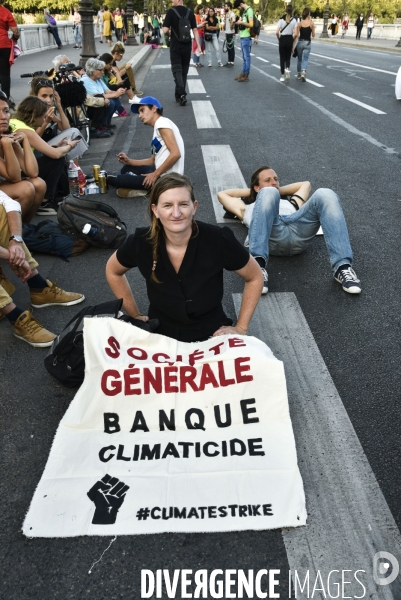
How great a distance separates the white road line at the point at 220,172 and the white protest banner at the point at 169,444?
3021mm

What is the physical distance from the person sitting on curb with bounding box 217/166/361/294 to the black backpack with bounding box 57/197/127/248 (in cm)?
129

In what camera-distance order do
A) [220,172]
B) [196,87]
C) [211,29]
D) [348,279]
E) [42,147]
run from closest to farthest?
[348,279] < [42,147] < [220,172] < [196,87] < [211,29]

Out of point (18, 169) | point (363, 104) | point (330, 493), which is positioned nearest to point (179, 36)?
point (363, 104)

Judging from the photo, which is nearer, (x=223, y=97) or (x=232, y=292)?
(x=232, y=292)

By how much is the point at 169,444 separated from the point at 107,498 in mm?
373

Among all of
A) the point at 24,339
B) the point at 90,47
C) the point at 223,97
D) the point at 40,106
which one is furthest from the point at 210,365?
the point at 90,47

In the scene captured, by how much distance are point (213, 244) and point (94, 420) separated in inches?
42.1

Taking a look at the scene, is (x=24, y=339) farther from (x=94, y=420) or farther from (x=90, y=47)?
(x=90, y=47)

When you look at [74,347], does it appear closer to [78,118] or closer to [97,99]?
[78,118]

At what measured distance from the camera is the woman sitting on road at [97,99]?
9195 mm

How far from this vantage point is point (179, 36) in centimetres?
1169

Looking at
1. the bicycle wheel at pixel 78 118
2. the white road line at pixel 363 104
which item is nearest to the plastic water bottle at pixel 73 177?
the bicycle wheel at pixel 78 118

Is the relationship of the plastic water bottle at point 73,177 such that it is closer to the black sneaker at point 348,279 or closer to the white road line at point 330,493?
the black sneaker at point 348,279

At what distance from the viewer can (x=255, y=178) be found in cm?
463
